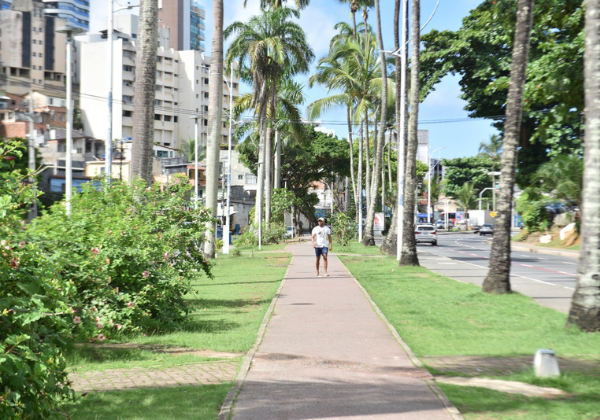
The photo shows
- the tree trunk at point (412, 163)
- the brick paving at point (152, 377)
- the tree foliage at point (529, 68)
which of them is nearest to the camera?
the brick paving at point (152, 377)

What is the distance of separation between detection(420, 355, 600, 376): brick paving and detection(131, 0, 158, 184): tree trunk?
26.4 feet

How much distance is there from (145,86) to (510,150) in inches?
308

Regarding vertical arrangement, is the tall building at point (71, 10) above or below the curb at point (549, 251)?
above

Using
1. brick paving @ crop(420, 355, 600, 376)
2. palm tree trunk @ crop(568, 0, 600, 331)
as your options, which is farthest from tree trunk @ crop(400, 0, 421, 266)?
brick paving @ crop(420, 355, 600, 376)

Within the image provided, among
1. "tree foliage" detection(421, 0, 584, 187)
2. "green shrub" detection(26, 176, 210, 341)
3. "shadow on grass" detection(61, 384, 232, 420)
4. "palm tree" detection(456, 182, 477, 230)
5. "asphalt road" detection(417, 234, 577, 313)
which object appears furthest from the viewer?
"palm tree" detection(456, 182, 477, 230)

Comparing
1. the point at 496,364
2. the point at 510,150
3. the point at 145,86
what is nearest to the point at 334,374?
the point at 496,364

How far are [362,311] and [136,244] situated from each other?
456 centimetres

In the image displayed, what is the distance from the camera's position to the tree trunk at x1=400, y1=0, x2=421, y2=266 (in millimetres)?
23859

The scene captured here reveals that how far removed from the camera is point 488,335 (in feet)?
32.9

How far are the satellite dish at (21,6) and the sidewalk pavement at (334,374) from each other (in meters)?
3.94

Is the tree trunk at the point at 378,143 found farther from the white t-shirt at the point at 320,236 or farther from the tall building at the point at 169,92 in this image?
the tall building at the point at 169,92

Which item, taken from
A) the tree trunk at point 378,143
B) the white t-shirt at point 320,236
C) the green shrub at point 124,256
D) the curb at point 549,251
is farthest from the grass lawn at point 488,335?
the curb at point 549,251

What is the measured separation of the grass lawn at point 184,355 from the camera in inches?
230

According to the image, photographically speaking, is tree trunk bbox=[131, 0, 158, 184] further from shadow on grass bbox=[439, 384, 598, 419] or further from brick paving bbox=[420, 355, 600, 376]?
shadow on grass bbox=[439, 384, 598, 419]
